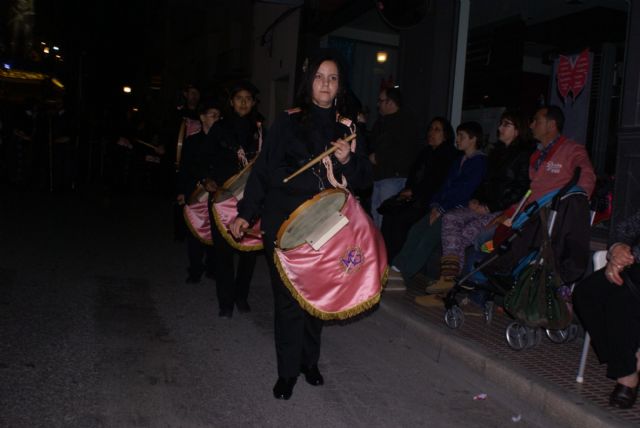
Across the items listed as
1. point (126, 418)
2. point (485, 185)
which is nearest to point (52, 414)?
point (126, 418)

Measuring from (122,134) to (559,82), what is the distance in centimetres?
1167

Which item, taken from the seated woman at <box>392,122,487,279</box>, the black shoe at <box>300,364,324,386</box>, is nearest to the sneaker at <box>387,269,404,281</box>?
the seated woman at <box>392,122,487,279</box>

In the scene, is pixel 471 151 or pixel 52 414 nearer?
pixel 52 414

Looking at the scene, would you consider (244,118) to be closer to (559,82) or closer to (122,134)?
(559,82)

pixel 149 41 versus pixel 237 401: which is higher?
pixel 149 41

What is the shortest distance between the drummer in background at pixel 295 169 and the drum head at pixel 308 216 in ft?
0.64

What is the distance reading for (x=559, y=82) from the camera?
1073 centimetres

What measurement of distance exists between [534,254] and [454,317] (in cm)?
91

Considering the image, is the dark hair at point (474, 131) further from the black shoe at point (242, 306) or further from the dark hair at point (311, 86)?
the dark hair at point (311, 86)

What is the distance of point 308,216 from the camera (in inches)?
160

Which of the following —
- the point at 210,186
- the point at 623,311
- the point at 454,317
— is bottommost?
the point at 454,317

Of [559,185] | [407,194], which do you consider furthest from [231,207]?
[559,185]

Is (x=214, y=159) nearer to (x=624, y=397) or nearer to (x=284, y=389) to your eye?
(x=284, y=389)

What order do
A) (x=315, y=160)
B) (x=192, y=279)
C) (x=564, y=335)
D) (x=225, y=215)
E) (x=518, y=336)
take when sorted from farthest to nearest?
(x=192, y=279) < (x=225, y=215) < (x=564, y=335) < (x=518, y=336) < (x=315, y=160)
